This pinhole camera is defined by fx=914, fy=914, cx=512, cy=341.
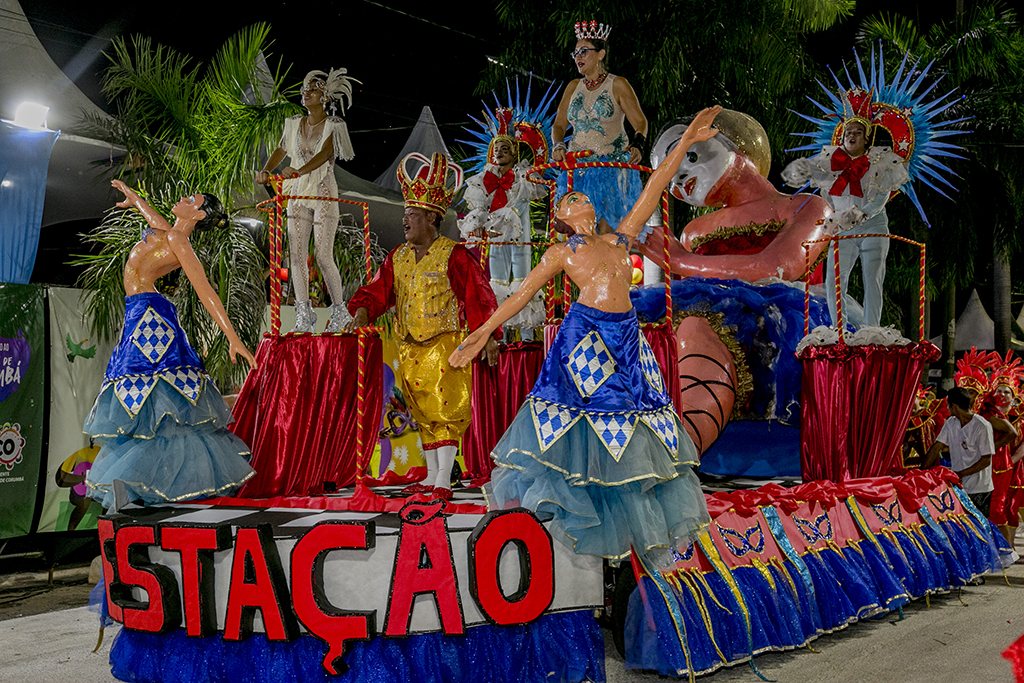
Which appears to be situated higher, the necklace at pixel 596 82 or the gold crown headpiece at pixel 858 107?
the necklace at pixel 596 82

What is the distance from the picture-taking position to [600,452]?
3705 millimetres

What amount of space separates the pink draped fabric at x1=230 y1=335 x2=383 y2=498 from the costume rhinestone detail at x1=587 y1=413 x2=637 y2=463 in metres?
1.62

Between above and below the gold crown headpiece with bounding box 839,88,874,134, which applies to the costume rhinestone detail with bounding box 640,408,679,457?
below

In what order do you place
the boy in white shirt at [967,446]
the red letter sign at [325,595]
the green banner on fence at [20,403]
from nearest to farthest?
the red letter sign at [325,595], the boy in white shirt at [967,446], the green banner on fence at [20,403]

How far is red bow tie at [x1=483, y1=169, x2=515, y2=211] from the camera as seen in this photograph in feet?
21.2

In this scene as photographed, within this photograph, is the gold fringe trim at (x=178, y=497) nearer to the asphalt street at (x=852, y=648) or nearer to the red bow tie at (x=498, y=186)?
the asphalt street at (x=852, y=648)

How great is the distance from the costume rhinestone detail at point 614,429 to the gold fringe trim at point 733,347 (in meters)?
2.09

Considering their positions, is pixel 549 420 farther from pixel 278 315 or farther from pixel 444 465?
pixel 278 315

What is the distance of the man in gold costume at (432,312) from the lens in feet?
16.4

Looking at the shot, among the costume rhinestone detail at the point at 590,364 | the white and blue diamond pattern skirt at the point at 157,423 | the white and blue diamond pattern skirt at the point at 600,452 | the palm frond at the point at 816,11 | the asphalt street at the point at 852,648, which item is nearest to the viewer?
the white and blue diamond pattern skirt at the point at 600,452

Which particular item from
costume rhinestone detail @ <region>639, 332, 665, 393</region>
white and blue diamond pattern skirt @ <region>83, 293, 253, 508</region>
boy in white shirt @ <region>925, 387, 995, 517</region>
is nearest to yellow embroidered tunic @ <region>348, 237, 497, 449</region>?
white and blue diamond pattern skirt @ <region>83, 293, 253, 508</region>

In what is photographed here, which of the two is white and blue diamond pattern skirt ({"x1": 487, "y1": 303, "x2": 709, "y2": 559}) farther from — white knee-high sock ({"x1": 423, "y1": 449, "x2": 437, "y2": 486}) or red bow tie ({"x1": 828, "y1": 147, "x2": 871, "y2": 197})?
red bow tie ({"x1": 828, "y1": 147, "x2": 871, "y2": 197})

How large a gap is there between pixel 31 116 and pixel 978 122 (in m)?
11.2

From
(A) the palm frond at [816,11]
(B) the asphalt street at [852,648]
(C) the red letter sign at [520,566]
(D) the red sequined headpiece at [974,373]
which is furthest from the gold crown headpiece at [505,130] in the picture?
(A) the palm frond at [816,11]
